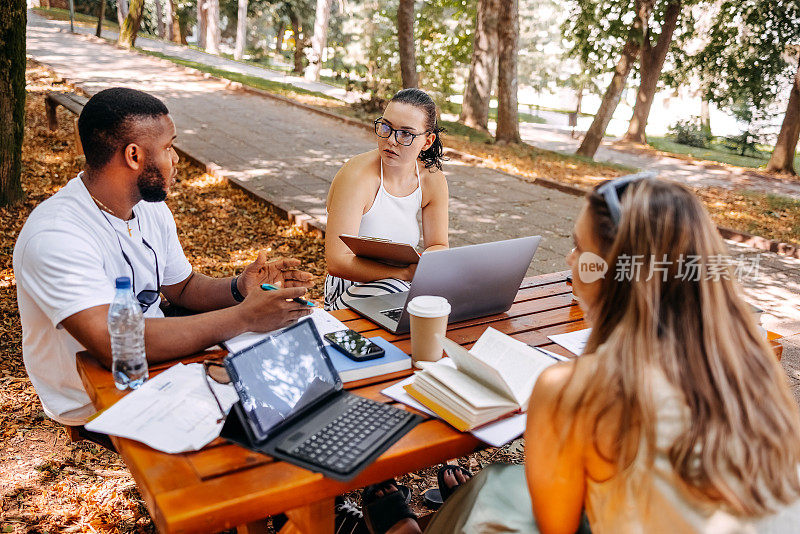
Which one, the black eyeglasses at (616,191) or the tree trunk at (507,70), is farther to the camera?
the tree trunk at (507,70)

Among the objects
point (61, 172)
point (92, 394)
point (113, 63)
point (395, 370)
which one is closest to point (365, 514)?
point (395, 370)

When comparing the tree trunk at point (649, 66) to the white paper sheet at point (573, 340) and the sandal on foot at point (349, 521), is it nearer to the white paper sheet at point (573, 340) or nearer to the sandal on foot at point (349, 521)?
the white paper sheet at point (573, 340)

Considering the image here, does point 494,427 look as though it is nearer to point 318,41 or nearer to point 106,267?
point 106,267

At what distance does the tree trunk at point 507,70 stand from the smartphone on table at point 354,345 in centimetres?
945

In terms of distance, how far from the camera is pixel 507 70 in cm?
1113

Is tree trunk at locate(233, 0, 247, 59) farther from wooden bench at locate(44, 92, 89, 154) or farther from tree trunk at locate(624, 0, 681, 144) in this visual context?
wooden bench at locate(44, 92, 89, 154)

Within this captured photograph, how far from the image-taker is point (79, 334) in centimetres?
189

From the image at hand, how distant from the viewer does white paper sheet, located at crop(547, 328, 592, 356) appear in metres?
2.28

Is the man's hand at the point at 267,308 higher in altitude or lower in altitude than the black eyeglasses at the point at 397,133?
lower

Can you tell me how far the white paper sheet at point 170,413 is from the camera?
1552 millimetres

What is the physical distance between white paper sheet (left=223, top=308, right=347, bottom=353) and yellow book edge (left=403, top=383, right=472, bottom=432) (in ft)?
1.20

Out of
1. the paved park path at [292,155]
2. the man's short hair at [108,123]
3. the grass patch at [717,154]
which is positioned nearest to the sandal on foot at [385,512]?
the man's short hair at [108,123]

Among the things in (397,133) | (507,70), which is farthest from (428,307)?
(507,70)

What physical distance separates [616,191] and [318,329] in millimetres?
1138
